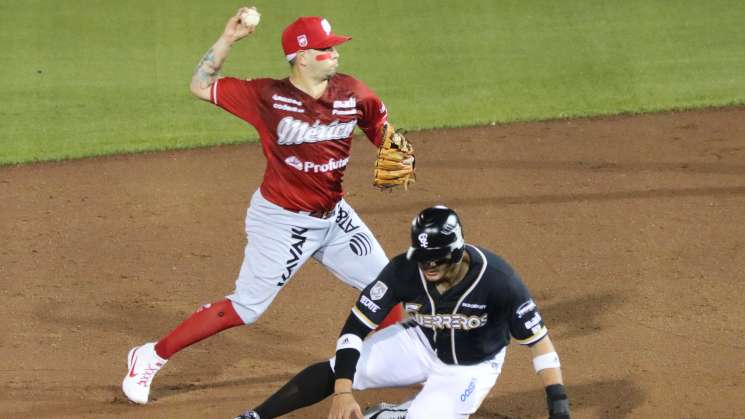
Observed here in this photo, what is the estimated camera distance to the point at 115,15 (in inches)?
624

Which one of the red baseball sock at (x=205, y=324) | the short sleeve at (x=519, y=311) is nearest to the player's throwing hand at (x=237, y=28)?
the red baseball sock at (x=205, y=324)

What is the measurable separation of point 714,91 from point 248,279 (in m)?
7.56

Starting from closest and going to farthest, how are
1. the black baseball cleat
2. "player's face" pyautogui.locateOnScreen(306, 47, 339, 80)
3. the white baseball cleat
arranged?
1. the black baseball cleat
2. "player's face" pyautogui.locateOnScreen(306, 47, 339, 80)
3. the white baseball cleat

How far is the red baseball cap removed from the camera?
6711 millimetres

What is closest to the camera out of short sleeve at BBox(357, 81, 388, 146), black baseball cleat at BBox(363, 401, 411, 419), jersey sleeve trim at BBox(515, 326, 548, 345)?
jersey sleeve trim at BBox(515, 326, 548, 345)

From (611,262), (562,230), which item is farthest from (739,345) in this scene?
(562,230)

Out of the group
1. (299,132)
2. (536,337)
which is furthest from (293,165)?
(536,337)

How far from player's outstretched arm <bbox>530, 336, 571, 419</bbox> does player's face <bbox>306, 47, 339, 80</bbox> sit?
1964 mm

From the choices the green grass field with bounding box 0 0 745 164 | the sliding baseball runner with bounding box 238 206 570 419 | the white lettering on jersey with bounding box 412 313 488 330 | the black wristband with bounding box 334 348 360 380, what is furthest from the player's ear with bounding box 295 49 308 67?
the green grass field with bounding box 0 0 745 164

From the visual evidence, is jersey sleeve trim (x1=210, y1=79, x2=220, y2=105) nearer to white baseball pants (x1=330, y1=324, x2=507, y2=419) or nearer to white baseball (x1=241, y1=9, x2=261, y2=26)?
white baseball (x1=241, y1=9, x2=261, y2=26)

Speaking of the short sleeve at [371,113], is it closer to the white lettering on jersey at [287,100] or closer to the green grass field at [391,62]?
the white lettering on jersey at [287,100]

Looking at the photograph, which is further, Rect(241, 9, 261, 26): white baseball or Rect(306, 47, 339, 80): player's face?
Rect(306, 47, 339, 80): player's face

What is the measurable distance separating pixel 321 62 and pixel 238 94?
1.65 ft

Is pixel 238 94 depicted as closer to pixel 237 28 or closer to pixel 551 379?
pixel 237 28
